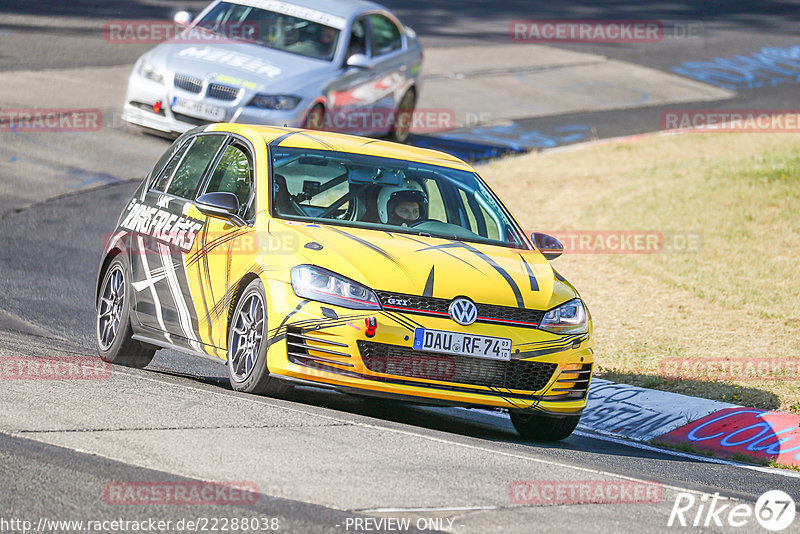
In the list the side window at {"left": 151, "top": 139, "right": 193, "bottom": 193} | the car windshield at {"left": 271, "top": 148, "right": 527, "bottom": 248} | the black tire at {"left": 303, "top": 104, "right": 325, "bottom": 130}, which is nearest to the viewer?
the car windshield at {"left": 271, "top": 148, "right": 527, "bottom": 248}

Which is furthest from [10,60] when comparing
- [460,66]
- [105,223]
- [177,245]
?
[177,245]

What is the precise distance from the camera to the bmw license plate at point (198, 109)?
1553 cm

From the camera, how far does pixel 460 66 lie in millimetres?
25141

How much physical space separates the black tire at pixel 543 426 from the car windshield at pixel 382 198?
1113 mm

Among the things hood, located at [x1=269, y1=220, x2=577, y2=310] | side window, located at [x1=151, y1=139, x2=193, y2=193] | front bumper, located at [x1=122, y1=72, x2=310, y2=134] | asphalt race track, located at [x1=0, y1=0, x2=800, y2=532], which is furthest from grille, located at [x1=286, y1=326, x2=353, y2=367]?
front bumper, located at [x1=122, y1=72, x2=310, y2=134]

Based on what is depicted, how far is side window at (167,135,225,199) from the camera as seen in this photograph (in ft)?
29.6

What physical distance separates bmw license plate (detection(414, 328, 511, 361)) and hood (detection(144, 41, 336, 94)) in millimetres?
8750

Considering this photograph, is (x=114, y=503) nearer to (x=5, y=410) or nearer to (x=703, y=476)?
(x=5, y=410)

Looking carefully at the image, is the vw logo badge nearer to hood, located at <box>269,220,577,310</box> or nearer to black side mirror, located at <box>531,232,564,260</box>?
hood, located at <box>269,220,577,310</box>

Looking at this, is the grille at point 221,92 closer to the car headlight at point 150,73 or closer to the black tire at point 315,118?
the car headlight at point 150,73

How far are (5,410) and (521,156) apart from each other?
45.4ft

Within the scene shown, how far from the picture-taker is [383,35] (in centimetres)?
1853

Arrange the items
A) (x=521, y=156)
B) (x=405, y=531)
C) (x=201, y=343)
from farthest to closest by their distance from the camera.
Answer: (x=521, y=156), (x=201, y=343), (x=405, y=531)

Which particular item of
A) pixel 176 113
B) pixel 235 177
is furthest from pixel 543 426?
pixel 176 113
